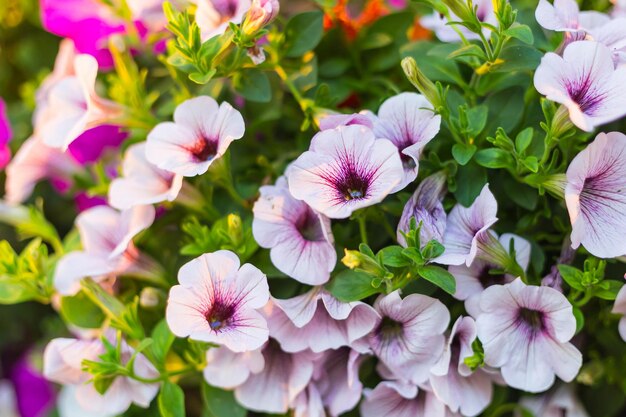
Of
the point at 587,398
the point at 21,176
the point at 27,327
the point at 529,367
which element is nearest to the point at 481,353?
the point at 529,367

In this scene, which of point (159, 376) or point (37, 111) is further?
point (37, 111)

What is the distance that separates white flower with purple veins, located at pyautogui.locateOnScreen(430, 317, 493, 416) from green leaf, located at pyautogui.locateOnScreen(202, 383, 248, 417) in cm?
17

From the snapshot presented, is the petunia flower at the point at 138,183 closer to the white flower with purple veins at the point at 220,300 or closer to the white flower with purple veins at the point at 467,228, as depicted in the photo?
the white flower with purple veins at the point at 220,300

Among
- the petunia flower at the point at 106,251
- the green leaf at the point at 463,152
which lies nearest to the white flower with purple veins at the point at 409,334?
the green leaf at the point at 463,152

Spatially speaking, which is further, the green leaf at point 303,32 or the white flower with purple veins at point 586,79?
the green leaf at point 303,32

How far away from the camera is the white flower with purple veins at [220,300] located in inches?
20.5

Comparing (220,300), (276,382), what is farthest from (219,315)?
(276,382)

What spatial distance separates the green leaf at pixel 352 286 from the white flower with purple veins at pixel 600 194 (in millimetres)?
145

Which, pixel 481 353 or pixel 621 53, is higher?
pixel 621 53

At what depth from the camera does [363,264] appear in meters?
0.53

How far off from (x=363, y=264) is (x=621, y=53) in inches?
9.2

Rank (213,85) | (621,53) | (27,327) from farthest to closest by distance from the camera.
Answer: (27,327), (213,85), (621,53)

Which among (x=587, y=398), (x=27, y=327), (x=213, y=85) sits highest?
(x=213, y=85)

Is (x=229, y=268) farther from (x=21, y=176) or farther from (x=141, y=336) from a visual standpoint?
(x=21, y=176)
